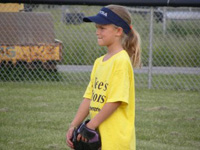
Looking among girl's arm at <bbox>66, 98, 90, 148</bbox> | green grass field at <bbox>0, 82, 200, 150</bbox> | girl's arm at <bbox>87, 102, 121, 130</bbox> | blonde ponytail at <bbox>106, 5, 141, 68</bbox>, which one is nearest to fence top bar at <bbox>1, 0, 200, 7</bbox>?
green grass field at <bbox>0, 82, 200, 150</bbox>

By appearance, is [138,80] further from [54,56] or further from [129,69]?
[129,69]

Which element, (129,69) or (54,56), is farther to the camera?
(54,56)

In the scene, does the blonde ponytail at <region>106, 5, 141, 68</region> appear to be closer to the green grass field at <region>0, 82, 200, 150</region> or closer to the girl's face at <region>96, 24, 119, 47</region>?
the girl's face at <region>96, 24, 119, 47</region>

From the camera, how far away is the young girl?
103 inches

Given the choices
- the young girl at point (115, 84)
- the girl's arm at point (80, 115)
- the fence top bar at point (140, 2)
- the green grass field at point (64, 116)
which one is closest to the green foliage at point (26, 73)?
the green grass field at point (64, 116)

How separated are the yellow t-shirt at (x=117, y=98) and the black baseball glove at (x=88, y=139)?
0.05m

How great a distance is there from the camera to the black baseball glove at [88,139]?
2602 millimetres

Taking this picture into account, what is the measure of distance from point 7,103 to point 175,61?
4.97 meters

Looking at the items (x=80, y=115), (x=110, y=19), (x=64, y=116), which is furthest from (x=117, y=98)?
(x=64, y=116)

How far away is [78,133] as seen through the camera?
268cm

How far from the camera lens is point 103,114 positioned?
2605 mm

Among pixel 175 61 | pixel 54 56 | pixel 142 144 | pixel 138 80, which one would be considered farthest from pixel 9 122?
pixel 175 61

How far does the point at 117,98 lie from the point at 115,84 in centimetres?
9

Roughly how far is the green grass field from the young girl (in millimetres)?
1678
